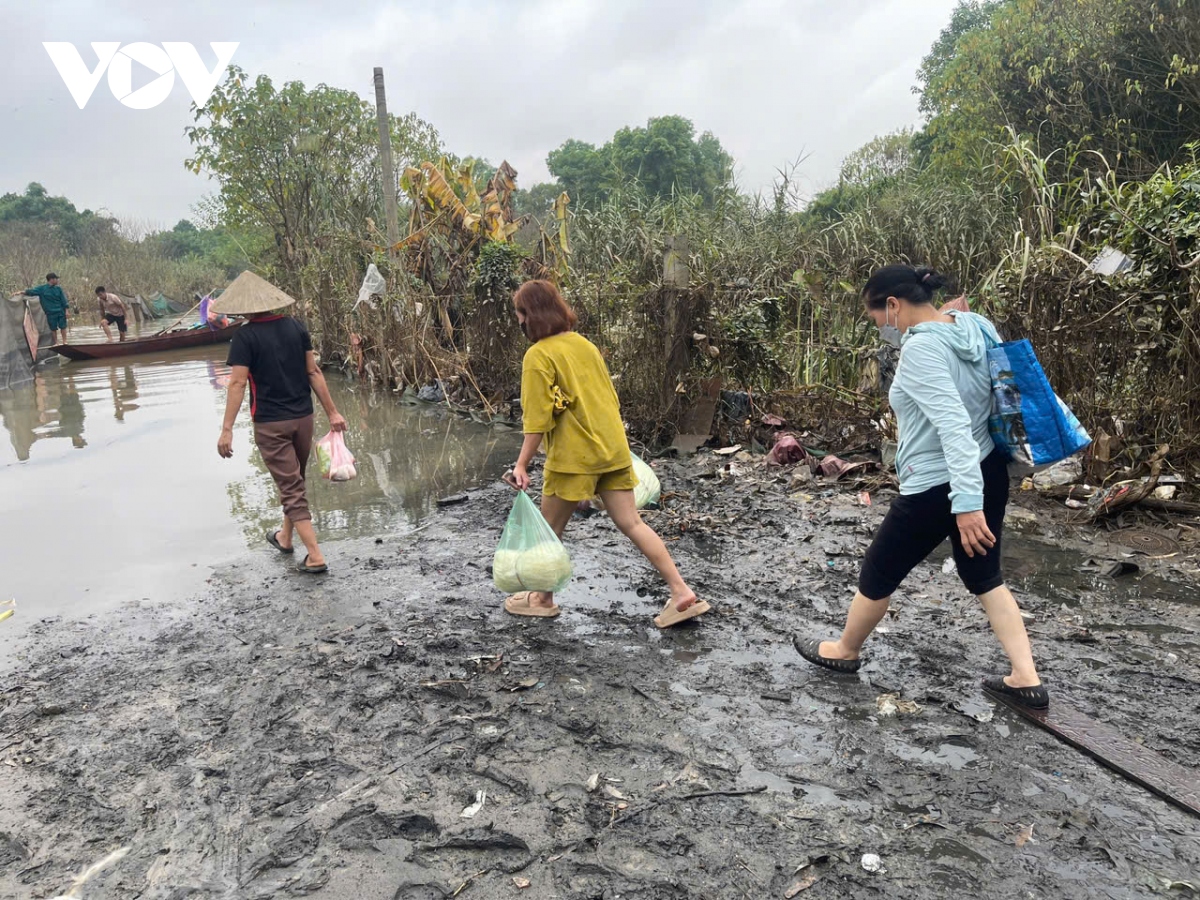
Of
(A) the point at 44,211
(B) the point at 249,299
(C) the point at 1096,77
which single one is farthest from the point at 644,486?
(A) the point at 44,211

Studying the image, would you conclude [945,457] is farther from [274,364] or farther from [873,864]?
[274,364]

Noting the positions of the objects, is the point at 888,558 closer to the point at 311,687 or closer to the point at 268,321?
the point at 311,687

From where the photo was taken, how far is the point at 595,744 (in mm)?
2734

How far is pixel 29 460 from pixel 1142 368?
969cm

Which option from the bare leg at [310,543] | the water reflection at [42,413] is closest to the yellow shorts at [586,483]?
the bare leg at [310,543]

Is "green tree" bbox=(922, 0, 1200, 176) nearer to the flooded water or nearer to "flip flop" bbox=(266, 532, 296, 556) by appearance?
the flooded water

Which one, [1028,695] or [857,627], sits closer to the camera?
[1028,695]

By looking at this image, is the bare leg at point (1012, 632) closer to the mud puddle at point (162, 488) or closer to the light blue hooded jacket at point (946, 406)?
the light blue hooded jacket at point (946, 406)

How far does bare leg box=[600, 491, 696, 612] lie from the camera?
358 centimetres

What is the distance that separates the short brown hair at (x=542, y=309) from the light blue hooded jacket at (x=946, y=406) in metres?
1.50

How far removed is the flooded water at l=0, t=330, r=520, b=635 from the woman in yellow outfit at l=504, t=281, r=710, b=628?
2.26 metres

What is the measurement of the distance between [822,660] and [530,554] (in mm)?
1356

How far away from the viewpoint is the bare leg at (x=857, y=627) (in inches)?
116

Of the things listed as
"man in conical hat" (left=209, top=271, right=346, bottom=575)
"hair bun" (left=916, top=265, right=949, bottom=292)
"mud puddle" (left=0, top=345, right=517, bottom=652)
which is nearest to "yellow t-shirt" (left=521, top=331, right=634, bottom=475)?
"hair bun" (left=916, top=265, right=949, bottom=292)
